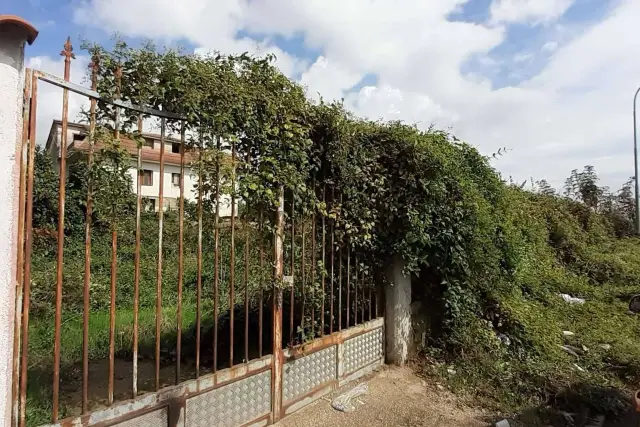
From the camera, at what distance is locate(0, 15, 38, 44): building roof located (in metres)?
2.01

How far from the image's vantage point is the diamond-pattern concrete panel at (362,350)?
461 centimetres

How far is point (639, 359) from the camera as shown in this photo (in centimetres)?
534

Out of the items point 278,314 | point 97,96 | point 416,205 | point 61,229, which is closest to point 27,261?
point 61,229

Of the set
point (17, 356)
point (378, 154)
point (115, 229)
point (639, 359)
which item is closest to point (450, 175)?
point (378, 154)

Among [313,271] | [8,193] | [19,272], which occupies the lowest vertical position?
[313,271]

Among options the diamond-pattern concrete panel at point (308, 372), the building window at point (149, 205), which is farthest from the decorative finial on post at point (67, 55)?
the diamond-pattern concrete panel at point (308, 372)

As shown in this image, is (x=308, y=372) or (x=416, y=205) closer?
(x=308, y=372)

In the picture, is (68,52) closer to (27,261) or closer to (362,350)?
(27,261)

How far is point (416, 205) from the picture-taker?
4980 mm

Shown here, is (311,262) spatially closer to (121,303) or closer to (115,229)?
(115,229)

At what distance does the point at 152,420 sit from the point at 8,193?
5.45ft

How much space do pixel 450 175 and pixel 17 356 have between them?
4607 millimetres

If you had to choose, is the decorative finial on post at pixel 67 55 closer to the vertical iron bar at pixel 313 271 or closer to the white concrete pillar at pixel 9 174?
the white concrete pillar at pixel 9 174

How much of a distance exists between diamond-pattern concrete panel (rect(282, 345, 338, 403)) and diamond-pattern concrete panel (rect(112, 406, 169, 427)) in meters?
1.21
